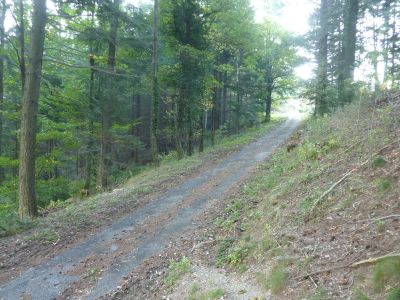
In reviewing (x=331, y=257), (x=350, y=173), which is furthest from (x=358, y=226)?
(x=350, y=173)

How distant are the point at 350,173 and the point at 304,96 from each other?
386 inches

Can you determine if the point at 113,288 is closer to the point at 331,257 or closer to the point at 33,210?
the point at 331,257

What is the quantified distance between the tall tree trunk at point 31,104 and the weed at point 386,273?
8.62 metres

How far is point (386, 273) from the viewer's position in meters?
3.31

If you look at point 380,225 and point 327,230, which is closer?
point 380,225

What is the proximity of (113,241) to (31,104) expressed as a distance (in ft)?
14.7

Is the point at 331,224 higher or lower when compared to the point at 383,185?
lower

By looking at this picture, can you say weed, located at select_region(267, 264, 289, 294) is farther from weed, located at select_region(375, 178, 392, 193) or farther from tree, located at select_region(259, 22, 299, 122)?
tree, located at select_region(259, 22, 299, 122)

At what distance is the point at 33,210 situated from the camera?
30.5 feet

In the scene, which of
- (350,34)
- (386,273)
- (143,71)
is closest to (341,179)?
(386,273)

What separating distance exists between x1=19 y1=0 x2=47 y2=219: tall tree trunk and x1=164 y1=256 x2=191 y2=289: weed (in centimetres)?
532

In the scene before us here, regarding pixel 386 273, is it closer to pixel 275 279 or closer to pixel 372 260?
pixel 372 260

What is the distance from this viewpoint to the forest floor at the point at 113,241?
5.84 m

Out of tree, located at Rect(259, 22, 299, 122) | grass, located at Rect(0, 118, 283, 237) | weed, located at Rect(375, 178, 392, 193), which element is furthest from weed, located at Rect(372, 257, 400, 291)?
tree, located at Rect(259, 22, 299, 122)
